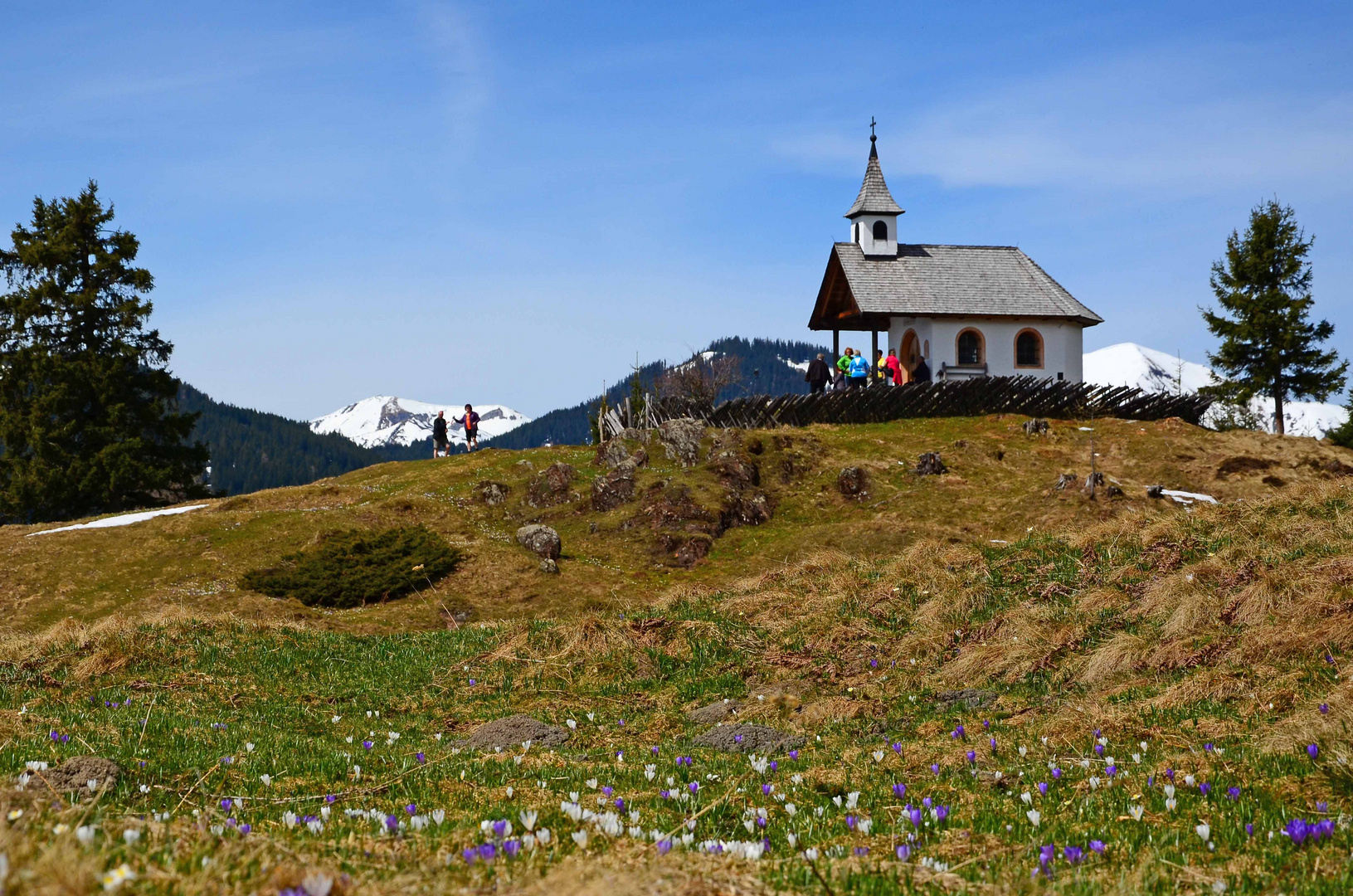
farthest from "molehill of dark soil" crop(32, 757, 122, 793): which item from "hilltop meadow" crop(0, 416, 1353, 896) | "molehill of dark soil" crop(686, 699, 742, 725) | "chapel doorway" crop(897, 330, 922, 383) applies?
"chapel doorway" crop(897, 330, 922, 383)

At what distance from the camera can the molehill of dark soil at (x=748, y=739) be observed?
8.15 m

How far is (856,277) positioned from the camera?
1708 inches

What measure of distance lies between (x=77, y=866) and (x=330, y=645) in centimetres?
1279

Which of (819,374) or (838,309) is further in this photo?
(838,309)

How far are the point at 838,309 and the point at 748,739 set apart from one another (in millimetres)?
42240

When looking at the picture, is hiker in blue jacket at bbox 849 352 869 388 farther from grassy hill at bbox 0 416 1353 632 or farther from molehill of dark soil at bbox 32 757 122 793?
molehill of dark soil at bbox 32 757 122 793

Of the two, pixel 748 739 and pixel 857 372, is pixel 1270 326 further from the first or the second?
pixel 748 739

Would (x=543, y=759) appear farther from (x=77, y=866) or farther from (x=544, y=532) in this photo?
(x=544, y=532)

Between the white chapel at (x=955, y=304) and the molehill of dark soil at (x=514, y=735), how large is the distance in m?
35.2

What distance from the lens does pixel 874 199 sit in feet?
148

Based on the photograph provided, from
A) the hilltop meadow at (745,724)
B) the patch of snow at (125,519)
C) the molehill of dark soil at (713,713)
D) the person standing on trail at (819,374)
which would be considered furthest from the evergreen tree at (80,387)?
the molehill of dark soil at (713,713)

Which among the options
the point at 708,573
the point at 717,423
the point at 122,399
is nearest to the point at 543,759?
the point at 708,573

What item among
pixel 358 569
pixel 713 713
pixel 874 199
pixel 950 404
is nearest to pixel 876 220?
pixel 874 199

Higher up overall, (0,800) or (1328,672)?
(0,800)
